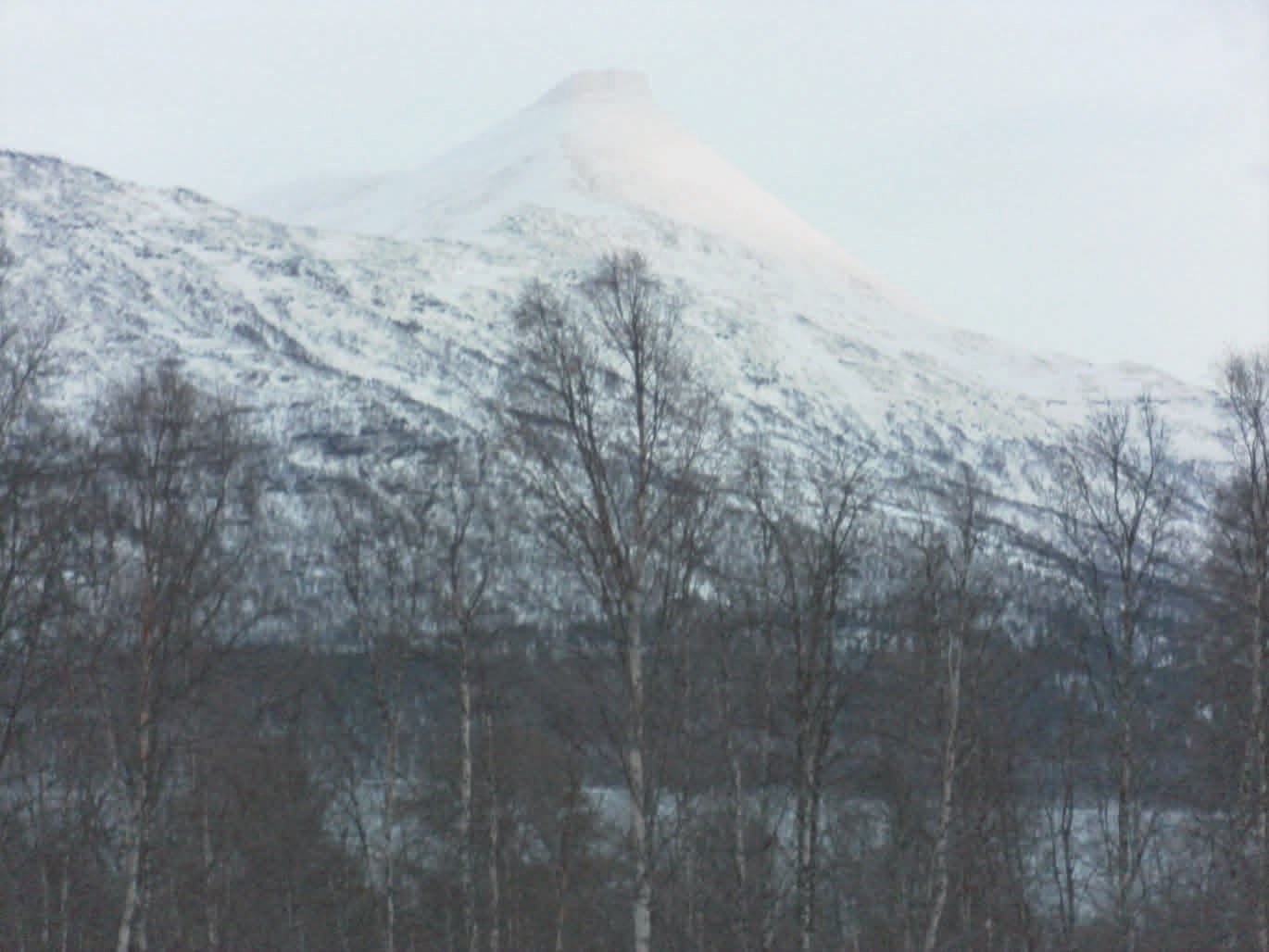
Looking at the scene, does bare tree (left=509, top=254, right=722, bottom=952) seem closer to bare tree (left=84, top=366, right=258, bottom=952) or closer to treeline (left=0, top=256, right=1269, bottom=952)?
treeline (left=0, top=256, right=1269, bottom=952)

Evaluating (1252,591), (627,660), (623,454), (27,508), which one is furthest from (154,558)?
(1252,591)

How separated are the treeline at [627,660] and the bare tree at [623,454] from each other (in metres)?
0.07

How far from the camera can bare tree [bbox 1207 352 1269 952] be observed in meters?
21.9

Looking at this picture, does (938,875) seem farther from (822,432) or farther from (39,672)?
(822,432)

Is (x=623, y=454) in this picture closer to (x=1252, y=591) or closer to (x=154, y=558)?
(x=154, y=558)

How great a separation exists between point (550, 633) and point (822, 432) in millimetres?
162473

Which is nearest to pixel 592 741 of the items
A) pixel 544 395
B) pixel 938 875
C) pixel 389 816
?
pixel 544 395

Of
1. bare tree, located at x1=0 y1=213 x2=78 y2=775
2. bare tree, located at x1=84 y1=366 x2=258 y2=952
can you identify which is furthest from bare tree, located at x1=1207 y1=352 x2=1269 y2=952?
bare tree, located at x1=0 y1=213 x2=78 y2=775

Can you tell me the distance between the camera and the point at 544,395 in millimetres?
19750

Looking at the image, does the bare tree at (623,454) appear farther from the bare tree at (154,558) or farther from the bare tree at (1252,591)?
the bare tree at (1252,591)

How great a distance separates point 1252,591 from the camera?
2386 cm

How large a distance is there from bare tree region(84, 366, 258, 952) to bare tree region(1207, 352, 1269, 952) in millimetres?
15468

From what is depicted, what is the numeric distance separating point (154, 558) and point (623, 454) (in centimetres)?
678

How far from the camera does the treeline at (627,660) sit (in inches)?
772
